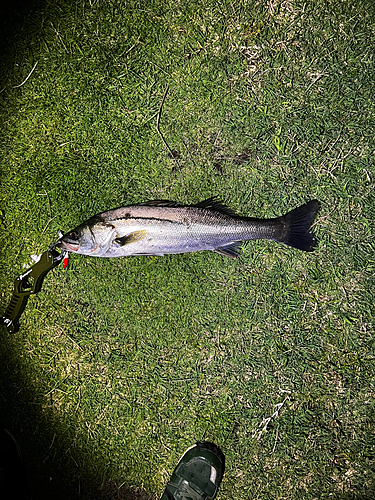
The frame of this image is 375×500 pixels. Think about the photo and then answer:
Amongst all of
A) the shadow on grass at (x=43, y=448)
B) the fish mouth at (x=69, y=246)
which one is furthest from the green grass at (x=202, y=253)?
the fish mouth at (x=69, y=246)

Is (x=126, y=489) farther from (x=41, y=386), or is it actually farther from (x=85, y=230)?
(x=85, y=230)

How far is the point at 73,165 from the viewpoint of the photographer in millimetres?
3426

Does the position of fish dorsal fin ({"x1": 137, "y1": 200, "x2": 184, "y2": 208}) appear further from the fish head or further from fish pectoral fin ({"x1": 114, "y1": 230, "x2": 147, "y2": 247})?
the fish head

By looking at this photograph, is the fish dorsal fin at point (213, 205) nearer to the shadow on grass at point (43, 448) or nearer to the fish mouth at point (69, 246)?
the fish mouth at point (69, 246)

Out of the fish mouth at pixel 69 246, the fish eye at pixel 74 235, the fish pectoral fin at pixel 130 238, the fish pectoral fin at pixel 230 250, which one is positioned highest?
the fish eye at pixel 74 235

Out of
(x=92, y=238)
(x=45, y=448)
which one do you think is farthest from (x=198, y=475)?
(x=92, y=238)

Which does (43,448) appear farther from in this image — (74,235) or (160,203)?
(160,203)

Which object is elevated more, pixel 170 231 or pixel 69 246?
pixel 69 246

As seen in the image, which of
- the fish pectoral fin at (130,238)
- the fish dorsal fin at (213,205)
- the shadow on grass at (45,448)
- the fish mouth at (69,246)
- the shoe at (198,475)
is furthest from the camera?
the shadow on grass at (45,448)

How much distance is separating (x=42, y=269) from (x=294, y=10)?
3.65m

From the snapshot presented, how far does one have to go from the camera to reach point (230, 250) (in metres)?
3.14

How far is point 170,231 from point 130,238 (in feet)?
1.20

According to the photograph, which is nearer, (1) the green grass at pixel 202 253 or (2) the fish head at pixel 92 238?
(2) the fish head at pixel 92 238

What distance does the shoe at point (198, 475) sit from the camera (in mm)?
3314
